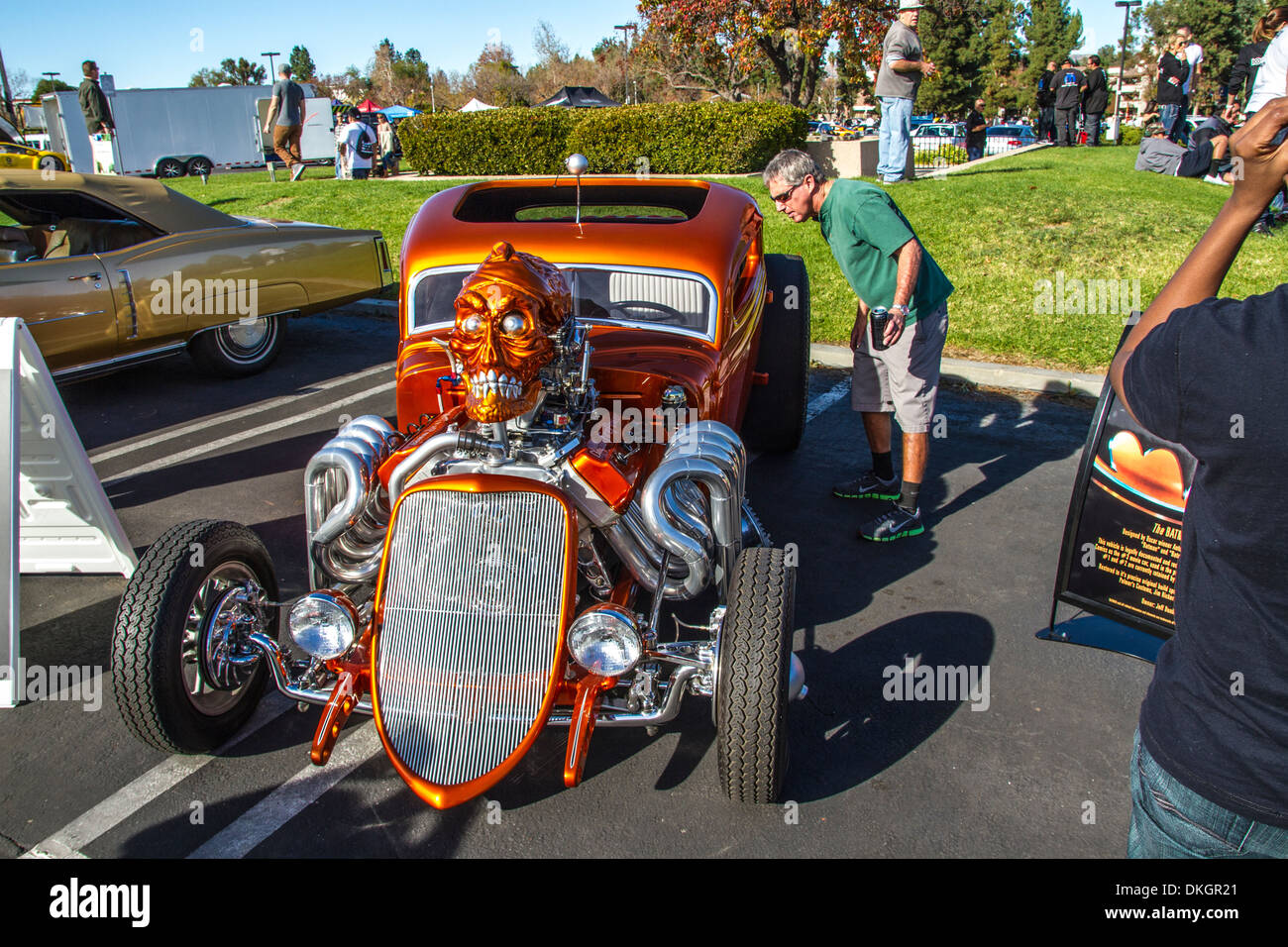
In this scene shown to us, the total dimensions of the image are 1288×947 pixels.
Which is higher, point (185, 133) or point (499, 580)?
point (185, 133)

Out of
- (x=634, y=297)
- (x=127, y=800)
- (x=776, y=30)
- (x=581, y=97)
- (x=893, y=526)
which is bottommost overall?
(x=127, y=800)

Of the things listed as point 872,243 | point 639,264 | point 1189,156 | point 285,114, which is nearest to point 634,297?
point 639,264

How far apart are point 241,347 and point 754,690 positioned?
20.4 feet

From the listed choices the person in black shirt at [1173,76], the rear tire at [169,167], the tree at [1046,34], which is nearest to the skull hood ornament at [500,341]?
the person in black shirt at [1173,76]

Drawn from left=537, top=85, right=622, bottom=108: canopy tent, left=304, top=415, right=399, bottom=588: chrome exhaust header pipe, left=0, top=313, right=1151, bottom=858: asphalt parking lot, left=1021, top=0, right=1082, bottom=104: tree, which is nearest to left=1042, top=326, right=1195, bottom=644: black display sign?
left=0, top=313, right=1151, bottom=858: asphalt parking lot

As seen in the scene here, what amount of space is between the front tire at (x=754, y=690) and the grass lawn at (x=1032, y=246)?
17.9ft

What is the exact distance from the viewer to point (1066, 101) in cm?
2100

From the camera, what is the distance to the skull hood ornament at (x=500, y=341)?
2889 mm

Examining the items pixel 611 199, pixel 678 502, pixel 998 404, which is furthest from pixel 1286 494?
pixel 998 404

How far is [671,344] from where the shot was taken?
163 inches

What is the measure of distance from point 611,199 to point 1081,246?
227 inches

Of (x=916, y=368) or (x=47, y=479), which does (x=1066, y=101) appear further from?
(x=47, y=479)

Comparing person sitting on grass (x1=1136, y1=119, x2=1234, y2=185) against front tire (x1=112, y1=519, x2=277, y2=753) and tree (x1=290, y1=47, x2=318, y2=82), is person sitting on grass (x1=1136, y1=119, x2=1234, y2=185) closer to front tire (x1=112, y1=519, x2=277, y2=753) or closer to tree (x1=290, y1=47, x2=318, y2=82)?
front tire (x1=112, y1=519, x2=277, y2=753)
